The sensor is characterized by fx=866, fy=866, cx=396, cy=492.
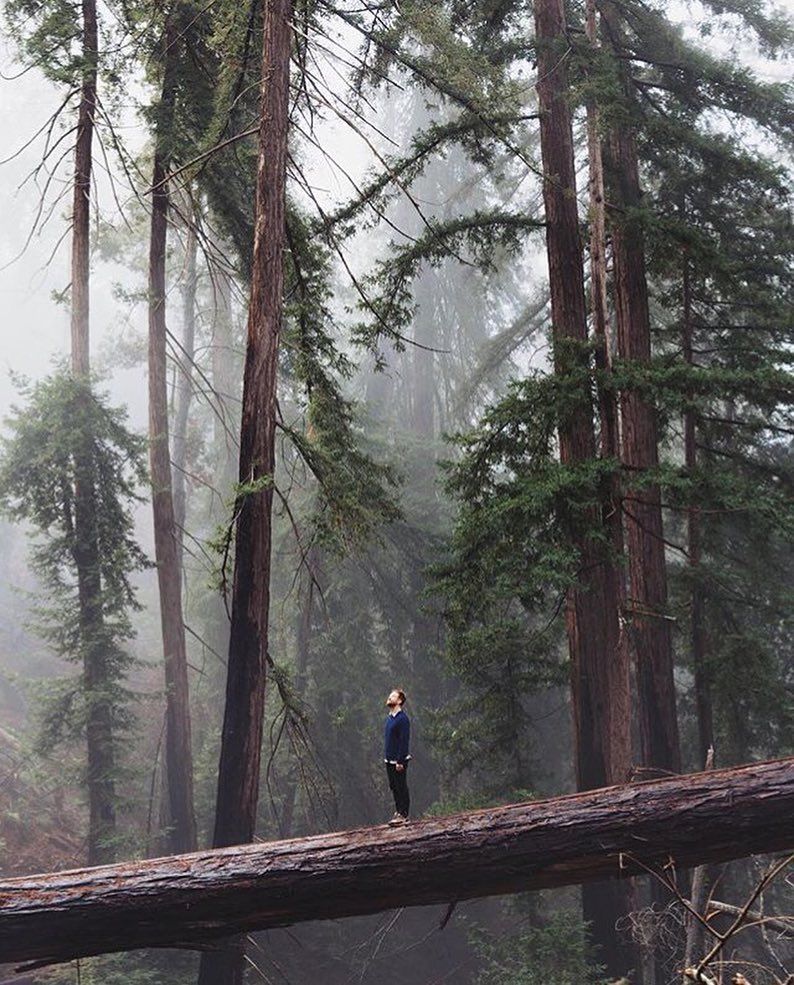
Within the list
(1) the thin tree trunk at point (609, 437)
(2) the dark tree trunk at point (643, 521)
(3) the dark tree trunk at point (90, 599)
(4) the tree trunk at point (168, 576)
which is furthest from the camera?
(4) the tree trunk at point (168, 576)

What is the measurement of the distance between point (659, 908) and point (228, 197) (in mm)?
11234

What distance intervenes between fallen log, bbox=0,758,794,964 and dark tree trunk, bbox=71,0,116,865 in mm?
7282

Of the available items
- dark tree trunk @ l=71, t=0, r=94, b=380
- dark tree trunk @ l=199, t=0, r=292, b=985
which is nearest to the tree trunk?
dark tree trunk @ l=71, t=0, r=94, b=380

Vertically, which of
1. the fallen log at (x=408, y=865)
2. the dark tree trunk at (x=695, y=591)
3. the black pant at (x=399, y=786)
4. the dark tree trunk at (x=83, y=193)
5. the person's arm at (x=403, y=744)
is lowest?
the fallen log at (x=408, y=865)

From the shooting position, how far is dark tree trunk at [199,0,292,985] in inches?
314

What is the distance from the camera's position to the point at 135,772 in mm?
13312

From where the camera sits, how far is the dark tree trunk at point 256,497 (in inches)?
314

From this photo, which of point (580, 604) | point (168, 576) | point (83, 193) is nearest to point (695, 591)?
point (580, 604)

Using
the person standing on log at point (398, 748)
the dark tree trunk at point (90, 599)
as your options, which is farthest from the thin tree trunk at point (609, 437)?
the dark tree trunk at point (90, 599)

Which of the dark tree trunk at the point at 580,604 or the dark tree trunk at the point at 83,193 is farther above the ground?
the dark tree trunk at the point at 83,193

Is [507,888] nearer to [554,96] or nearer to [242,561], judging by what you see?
[242,561]

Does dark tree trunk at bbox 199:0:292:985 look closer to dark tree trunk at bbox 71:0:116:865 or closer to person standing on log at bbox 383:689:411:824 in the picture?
person standing on log at bbox 383:689:411:824

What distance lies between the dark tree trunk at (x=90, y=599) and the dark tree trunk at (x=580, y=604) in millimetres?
6596

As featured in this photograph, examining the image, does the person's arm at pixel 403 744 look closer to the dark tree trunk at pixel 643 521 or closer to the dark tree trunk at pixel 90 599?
the dark tree trunk at pixel 643 521
